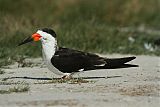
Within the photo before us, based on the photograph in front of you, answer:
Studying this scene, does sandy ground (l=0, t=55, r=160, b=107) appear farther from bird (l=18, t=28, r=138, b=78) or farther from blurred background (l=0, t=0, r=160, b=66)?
blurred background (l=0, t=0, r=160, b=66)

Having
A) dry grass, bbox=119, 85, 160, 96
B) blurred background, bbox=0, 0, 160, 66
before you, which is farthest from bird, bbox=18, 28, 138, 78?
blurred background, bbox=0, 0, 160, 66

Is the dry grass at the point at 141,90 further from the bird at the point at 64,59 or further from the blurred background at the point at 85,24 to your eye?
the blurred background at the point at 85,24

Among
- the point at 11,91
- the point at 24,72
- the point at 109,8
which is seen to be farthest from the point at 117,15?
the point at 11,91

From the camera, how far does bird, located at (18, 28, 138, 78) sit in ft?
27.2

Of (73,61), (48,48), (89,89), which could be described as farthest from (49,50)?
(89,89)

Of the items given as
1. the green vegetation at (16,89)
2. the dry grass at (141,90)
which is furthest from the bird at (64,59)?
the green vegetation at (16,89)

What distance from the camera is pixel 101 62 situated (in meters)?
8.52

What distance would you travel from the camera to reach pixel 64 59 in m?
8.40

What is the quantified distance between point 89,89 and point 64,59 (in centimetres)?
117

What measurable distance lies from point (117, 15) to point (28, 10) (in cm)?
243

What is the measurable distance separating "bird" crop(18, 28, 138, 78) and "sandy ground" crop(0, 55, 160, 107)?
190mm

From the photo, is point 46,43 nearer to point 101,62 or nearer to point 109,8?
point 101,62

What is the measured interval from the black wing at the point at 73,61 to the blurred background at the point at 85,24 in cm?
183

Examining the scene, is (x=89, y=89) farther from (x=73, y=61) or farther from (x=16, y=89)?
(x=73, y=61)
